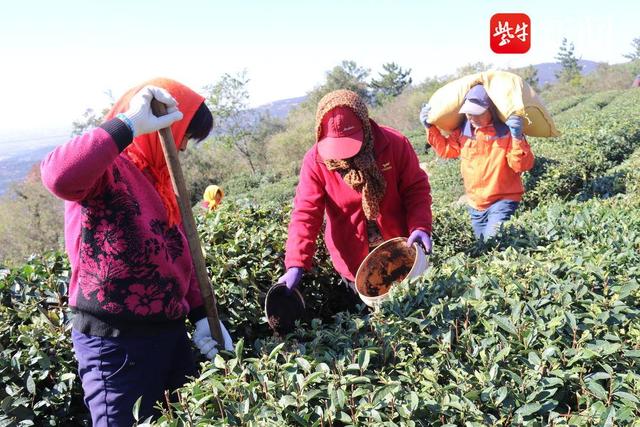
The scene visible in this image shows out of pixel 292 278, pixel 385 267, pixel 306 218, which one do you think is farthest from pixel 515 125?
pixel 292 278

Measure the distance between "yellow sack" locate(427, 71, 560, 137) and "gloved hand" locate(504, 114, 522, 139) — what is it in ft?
0.12

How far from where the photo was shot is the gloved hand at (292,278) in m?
2.26

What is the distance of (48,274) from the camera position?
2.54 metres

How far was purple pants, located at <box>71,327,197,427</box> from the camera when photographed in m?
1.80

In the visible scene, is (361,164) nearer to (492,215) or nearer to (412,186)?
(412,186)

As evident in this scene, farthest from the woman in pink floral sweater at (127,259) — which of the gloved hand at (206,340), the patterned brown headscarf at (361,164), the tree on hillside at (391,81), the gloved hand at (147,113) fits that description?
the tree on hillside at (391,81)

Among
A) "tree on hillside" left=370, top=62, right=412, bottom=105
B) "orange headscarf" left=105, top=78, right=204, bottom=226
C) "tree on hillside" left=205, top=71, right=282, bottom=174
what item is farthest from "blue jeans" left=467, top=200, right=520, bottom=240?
"tree on hillside" left=370, top=62, right=412, bottom=105

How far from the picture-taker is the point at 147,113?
1721 mm

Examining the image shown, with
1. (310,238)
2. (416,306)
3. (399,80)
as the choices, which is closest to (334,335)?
(416,306)

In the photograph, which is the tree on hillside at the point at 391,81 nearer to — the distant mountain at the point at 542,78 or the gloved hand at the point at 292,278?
the distant mountain at the point at 542,78

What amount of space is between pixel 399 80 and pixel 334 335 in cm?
6023

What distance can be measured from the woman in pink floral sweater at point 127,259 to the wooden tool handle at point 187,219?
5cm

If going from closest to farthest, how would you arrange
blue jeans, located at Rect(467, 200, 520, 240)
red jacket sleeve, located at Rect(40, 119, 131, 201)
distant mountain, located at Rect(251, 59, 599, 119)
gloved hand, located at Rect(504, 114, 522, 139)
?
red jacket sleeve, located at Rect(40, 119, 131, 201)
gloved hand, located at Rect(504, 114, 522, 139)
blue jeans, located at Rect(467, 200, 520, 240)
distant mountain, located at Rect(251, 59, 599, 119)

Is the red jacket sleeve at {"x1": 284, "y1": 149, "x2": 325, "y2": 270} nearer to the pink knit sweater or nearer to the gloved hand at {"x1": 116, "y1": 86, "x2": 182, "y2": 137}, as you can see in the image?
the pink knit sweater
